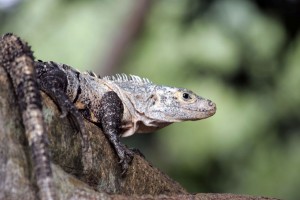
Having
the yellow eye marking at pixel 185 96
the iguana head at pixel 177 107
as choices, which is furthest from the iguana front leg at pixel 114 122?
the yellow eye marking at pixel 185 96

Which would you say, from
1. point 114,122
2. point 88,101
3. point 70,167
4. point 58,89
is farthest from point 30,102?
point 88,101

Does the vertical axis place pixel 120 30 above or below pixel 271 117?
above

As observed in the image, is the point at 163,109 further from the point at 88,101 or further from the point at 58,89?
the point at 58,89

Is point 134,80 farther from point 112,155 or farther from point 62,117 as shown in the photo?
point 62,117

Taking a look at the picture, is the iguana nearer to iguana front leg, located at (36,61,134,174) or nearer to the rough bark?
iguana front leg, located at (36,61,134,174)

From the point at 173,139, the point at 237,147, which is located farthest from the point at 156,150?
the point at 237,147

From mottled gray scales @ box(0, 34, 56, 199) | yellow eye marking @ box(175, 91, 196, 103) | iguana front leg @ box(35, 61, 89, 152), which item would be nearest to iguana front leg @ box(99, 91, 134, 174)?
iguana front leg @ box(35, 61, 89, 152)
